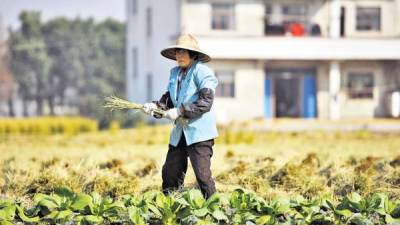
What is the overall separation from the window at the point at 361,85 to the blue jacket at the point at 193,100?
771 inches

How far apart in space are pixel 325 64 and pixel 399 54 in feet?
11.0

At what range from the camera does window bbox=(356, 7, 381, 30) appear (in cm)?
2273

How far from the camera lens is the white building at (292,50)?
2134 cm

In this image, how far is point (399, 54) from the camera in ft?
72.1

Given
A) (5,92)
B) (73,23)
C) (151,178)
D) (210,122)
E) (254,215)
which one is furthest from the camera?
(73,23)

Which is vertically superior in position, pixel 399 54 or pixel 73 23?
pixel 73 23

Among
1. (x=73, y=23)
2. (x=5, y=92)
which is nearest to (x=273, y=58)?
(x=5, y=92)

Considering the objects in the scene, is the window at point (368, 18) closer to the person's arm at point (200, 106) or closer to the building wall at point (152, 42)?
the building wall at point (152, 42)

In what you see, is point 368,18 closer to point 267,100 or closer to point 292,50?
point 292,50

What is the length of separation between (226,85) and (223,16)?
10.4 ft

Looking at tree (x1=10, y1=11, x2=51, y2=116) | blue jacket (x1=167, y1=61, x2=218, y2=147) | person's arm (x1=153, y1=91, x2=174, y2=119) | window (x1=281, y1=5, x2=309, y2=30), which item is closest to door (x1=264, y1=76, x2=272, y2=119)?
window (x1=281, y1=5, x2=309, y2=30)

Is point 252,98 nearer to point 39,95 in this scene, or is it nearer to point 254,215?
point 254,215

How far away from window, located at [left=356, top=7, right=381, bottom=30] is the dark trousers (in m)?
20.1

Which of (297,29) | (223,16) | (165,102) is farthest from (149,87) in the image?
(165,102)
